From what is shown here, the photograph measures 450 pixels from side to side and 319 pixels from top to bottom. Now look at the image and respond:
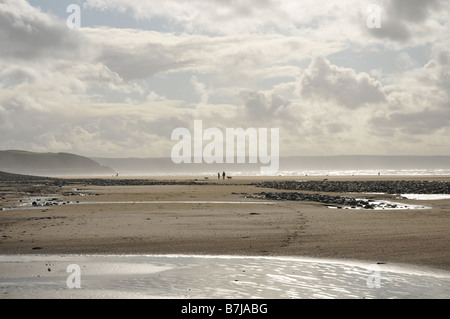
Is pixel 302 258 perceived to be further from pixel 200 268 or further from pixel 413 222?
pixel 413 222

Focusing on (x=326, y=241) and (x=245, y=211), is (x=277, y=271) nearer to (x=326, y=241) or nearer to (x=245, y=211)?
(x=326, y=241)

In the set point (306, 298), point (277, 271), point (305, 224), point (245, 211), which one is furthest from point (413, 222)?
point (306, 298)

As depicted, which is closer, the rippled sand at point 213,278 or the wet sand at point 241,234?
the rippled sand at point 213,278

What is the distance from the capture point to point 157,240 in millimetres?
18172

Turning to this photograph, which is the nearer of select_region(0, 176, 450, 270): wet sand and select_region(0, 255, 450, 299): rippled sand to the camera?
select_region(0, 255, 450, 299): rippled sand

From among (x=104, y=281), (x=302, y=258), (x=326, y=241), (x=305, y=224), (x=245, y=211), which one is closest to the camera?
(x=104, y=281)

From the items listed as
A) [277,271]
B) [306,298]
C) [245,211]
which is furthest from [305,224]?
[306,298]

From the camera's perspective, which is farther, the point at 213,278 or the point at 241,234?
the point at 241,234

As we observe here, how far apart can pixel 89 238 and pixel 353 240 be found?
35.1 feet

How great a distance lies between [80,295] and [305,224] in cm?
1462
